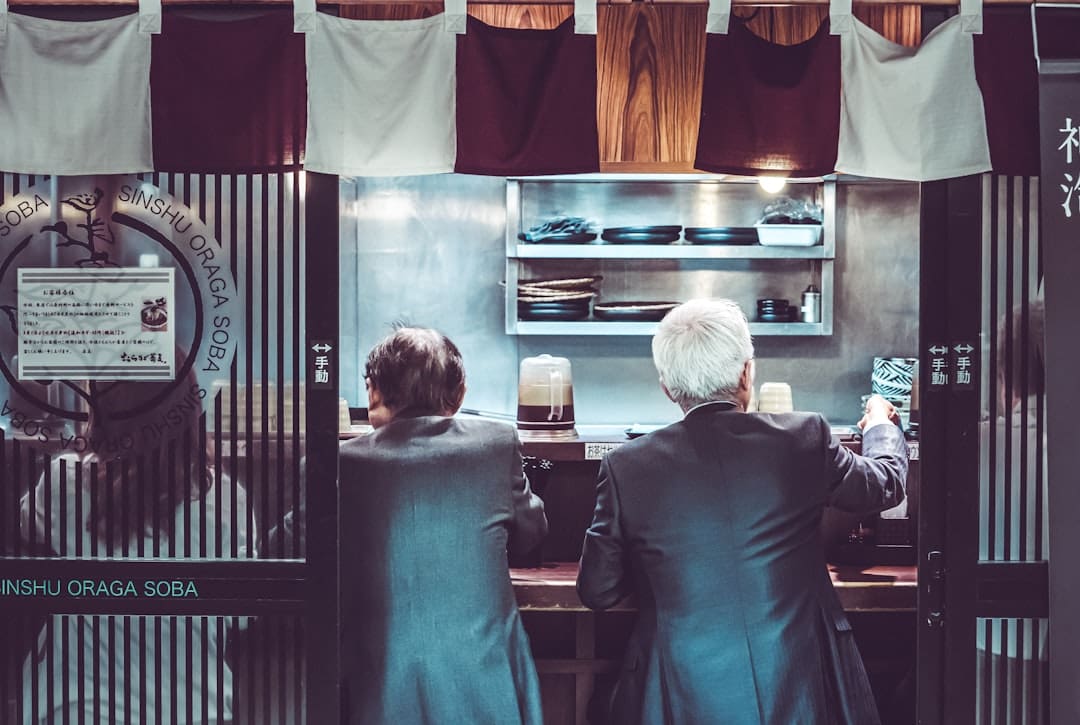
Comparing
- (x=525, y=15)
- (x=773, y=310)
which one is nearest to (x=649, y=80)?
(x=525, y=15)

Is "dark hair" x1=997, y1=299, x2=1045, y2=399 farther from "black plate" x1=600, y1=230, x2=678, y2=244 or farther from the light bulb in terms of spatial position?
"black plate" x1=600, y1=230, x2=678, y2=244

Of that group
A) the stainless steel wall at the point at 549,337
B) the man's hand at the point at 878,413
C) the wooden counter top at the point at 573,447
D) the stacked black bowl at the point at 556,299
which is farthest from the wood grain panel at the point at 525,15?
the stainless steel wall at the point at 549,337

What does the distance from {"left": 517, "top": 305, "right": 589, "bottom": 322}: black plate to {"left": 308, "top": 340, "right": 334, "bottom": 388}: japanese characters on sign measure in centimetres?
267

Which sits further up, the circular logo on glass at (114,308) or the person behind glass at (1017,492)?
the circular logo on glass at (114,308)

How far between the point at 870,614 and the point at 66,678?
309 centimetres

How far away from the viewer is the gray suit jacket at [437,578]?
3180 millimetres

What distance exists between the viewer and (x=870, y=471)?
127 inches

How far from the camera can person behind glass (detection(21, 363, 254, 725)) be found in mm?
3445

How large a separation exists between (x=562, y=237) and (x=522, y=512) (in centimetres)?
286

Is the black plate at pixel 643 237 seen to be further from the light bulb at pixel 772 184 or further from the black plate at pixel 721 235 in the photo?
the light bulb at pixel 772 184

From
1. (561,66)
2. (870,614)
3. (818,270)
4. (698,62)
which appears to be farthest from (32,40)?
(818,270)

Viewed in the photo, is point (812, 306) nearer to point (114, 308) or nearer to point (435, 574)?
point (435, 574)

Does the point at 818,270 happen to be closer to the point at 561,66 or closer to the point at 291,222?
the point at 561,66

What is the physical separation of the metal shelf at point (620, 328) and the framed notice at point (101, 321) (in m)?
2.89
